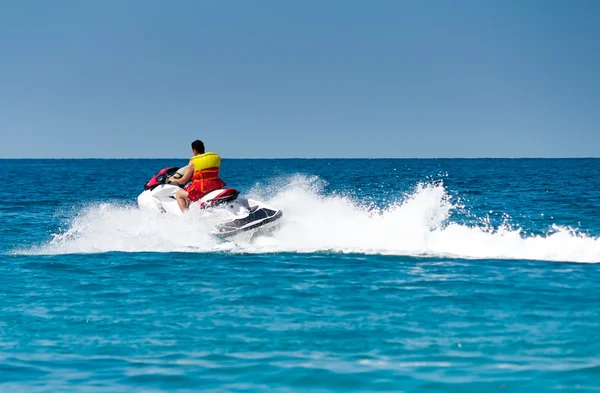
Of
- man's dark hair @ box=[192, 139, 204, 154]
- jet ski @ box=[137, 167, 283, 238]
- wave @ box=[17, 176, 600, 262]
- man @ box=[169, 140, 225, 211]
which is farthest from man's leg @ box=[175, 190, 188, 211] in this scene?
man's dark hair @ box=[192, 139, 204, 154]

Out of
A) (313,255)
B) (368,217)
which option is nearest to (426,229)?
(368,217)

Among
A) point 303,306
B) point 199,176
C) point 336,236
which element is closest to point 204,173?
point 199,176

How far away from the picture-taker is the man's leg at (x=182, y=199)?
1395 cm

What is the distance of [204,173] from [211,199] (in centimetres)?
50

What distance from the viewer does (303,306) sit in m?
8.82

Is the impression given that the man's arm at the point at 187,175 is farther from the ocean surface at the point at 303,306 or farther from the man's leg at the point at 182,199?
the ocean surface at the point at 303,306

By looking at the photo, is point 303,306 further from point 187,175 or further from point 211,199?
point 187,175

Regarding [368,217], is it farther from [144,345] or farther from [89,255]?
[144,345]

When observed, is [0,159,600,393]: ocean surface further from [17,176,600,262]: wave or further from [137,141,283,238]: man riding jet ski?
Result: [137,141,283,238]: man riding jet ski

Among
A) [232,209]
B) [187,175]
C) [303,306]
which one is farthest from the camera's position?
[187,175]

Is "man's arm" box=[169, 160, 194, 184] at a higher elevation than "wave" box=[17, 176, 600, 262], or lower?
higher

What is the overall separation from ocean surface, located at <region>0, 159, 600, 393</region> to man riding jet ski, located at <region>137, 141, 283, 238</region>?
0.28 m

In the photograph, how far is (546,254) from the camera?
39.7 ft

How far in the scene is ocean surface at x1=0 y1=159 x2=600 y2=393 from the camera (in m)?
6.43
